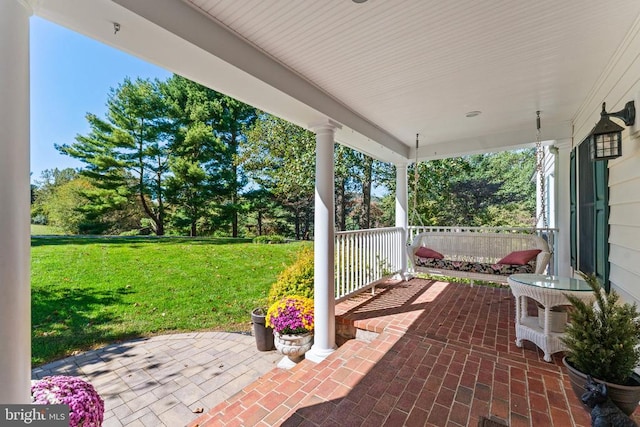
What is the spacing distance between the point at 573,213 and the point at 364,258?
9.91ft

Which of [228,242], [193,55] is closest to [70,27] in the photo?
[193,55]

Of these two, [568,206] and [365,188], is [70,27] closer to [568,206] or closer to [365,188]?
[568,206]

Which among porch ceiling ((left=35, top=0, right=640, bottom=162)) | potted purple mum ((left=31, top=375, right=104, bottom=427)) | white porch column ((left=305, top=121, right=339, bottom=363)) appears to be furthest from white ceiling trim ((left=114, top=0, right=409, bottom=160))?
potted purple mum ((left=31, top=375, right=104, bottom=427))

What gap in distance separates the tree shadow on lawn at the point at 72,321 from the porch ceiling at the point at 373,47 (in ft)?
14.1

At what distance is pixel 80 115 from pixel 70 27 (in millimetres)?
10058

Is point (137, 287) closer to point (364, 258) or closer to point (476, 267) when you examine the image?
point (364, 258)

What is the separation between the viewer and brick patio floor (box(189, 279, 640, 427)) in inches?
71.7

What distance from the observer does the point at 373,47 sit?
2090 millimetres

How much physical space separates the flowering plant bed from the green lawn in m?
1.98

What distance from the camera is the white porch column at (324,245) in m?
2.98

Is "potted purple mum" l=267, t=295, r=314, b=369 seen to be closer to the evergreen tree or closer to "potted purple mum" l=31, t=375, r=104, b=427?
"potted purple mum" l=31, t=375, r=104, b=427

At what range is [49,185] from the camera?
8242 mm

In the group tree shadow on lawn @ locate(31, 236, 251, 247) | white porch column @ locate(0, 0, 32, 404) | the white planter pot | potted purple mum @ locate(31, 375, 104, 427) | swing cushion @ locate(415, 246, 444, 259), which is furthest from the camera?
tree shadow on lawn @ locate(31, 236, 251, 247)

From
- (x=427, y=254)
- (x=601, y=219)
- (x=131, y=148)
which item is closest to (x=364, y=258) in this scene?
(x=427, y=254)
